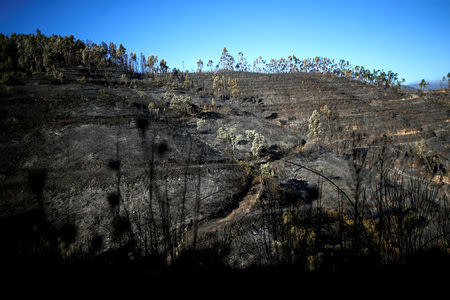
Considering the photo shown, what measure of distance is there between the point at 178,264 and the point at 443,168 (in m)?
22.9

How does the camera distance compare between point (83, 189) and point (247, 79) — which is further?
point (247, 79)

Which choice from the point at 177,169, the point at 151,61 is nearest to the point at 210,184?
the point at 177,169

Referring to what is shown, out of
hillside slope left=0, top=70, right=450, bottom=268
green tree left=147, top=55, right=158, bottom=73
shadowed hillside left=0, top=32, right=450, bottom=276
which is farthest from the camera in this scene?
green tree left=147, top=55, right=158, bottom=73

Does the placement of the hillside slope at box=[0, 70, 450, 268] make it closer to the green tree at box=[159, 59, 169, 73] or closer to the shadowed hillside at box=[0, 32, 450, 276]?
the shadowed hillside at box=[0, 32, 450, 276]

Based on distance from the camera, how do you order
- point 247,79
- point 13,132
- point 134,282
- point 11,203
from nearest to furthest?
point 134,282, point 11,203, point 13,132, point 247,79

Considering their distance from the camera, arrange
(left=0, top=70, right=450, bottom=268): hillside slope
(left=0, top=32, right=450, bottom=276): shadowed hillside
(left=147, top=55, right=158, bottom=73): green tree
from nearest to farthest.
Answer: (left=0, top=32, right=450, bottom=276): shadowed hillside < (left=0, top=70, right=450, bottom=268): hillside slope < (left=147, top=55, right=158, bottom=73): green tree

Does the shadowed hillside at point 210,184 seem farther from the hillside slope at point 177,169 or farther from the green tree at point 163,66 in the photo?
the green tree at point 163,66

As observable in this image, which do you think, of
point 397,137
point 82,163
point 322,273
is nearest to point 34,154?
point 82,163

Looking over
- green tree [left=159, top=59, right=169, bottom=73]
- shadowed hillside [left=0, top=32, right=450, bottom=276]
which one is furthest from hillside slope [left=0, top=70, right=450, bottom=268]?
green tree [left=159, top=59, right=169, bottom=73]

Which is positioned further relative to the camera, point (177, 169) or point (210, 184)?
point (177, 169)

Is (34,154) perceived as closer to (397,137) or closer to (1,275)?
(1,275)

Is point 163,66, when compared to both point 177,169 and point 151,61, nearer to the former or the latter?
point 151,61

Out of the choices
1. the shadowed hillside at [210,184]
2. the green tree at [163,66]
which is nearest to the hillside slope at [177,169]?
the shadowed hillside at [210,184]

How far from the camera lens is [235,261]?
20.2 feet
